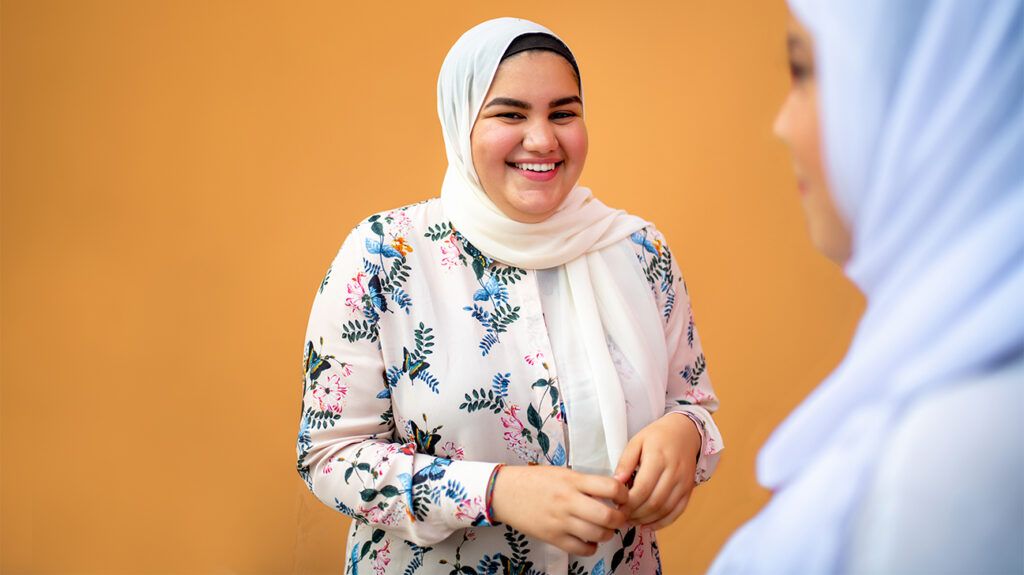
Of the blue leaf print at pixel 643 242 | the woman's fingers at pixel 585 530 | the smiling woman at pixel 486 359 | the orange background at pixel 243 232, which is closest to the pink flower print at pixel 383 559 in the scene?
the smiling woman at pixel 486 359

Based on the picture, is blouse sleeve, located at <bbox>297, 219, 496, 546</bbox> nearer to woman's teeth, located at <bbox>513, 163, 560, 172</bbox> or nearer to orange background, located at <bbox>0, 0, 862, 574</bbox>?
woman's teeth, located at <bbox>513, 163, 560, 172</bbox>

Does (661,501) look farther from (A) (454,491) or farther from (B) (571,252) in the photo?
(B) (571,252)

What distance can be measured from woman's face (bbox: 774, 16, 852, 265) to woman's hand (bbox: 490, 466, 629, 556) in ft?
1.33

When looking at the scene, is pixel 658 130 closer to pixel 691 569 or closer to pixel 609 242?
pixel 609 242

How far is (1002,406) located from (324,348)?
778mm

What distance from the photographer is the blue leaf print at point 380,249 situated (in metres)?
1.03

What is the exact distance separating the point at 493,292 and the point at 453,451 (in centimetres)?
21

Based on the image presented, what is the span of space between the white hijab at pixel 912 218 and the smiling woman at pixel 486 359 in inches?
19.7

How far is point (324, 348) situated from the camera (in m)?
1.00

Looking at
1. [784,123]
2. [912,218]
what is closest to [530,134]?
[784,123]

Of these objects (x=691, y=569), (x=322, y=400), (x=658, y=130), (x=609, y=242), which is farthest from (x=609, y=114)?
(x=322, y=400)

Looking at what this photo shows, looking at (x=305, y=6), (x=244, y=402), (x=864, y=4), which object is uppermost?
(x=305, y=6)

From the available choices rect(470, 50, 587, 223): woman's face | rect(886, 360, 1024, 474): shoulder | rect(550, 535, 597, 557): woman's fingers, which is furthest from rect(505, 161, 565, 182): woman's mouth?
rect(886, 360, 1024, 474): shoulder

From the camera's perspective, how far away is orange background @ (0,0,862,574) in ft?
6.05
